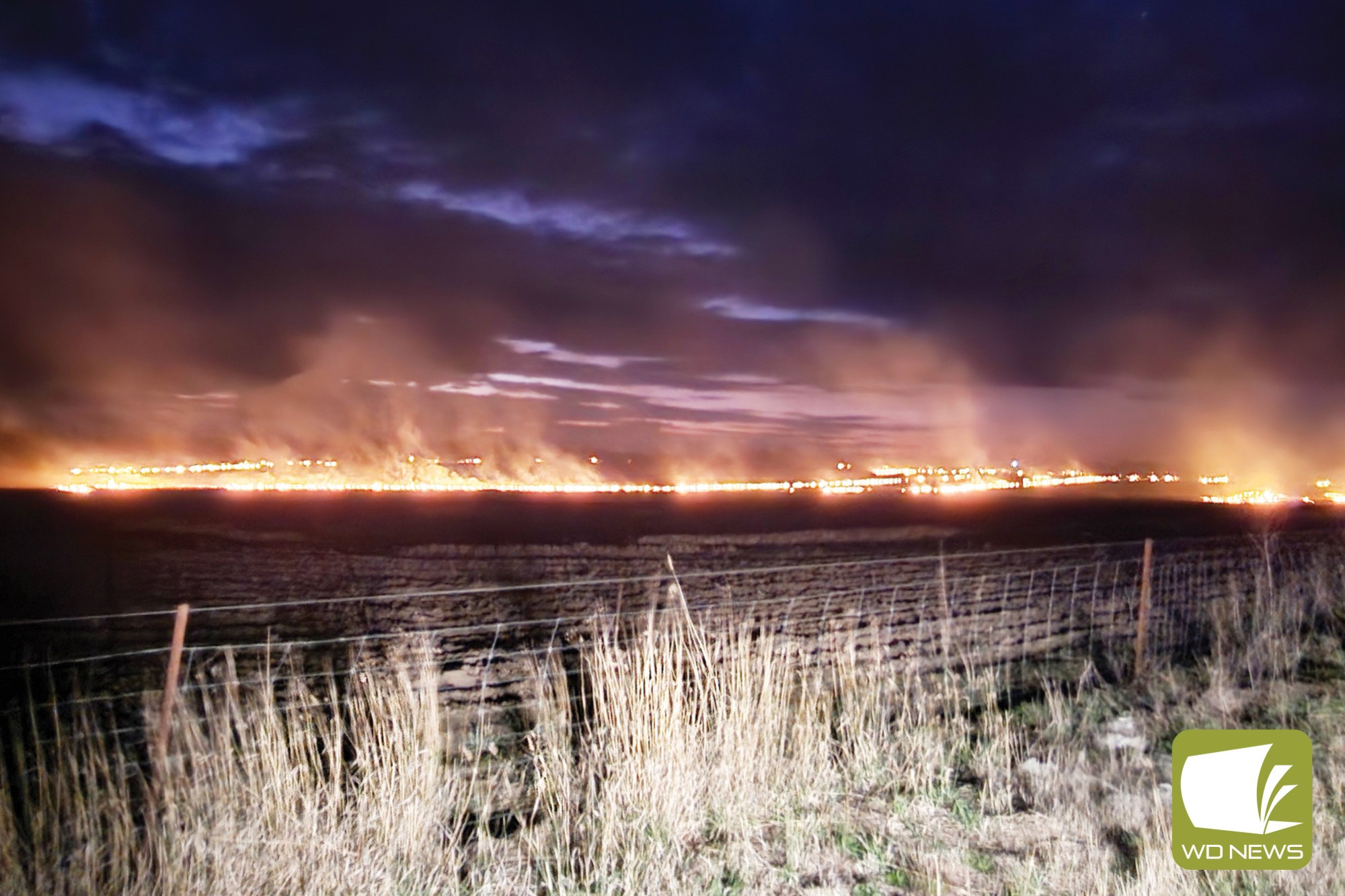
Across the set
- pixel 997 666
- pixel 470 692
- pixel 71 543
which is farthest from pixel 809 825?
pixel 71 543

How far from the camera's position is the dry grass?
15.0 ft

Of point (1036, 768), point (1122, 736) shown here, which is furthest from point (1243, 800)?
point (1122, 736)

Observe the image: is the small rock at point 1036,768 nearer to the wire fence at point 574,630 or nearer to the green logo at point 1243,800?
the green logo at point 1243,800

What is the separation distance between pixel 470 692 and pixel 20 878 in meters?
6.00

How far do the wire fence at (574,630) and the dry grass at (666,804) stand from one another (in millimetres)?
497

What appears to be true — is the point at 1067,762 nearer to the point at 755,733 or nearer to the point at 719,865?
the point at 755,733

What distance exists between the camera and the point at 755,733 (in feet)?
19.5

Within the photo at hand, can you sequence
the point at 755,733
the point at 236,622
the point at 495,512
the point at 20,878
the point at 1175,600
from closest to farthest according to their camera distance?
the point at 20,878
the point at 755,733
the point at 1175,600
the point at 236,622
the point at 495,512

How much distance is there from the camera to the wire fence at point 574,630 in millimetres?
8602

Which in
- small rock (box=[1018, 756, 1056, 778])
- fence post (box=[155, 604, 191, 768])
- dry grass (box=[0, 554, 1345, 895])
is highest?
fence post (box=[155, 604, 191, 768])

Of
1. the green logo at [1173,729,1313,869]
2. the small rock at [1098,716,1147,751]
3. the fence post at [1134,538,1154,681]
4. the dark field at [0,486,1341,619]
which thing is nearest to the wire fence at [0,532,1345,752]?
the fence post at [1134,538,1154,681]

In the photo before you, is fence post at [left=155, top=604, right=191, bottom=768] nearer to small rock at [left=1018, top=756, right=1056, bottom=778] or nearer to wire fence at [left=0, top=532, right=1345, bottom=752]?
wire fence at [left=0, top=532, right=1345, bottom=752]

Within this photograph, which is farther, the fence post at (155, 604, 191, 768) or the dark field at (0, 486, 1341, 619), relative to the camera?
the dark field at (0, 486, 1341, 619)

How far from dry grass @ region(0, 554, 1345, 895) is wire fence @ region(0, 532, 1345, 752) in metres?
0.50
